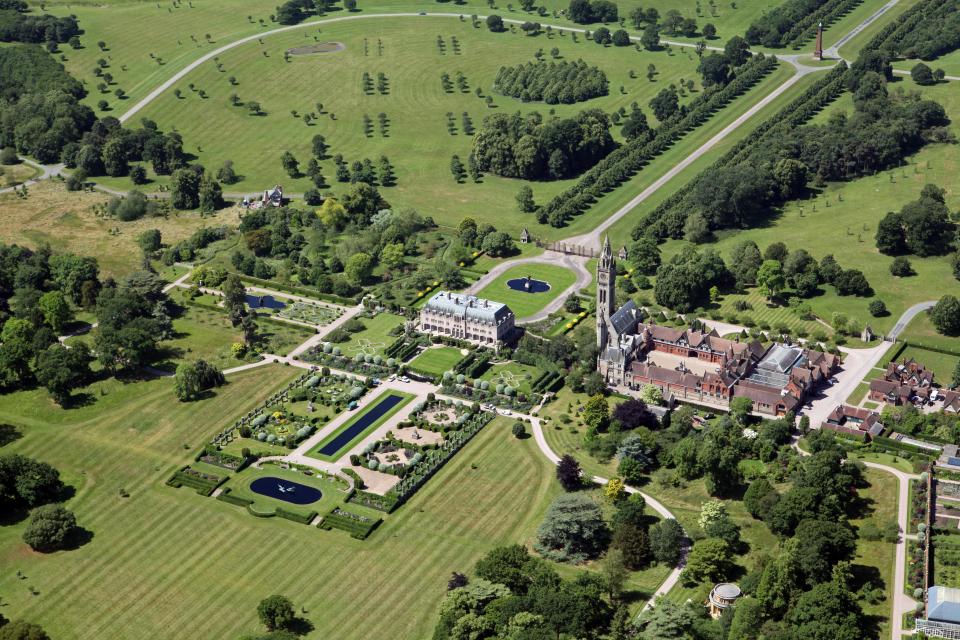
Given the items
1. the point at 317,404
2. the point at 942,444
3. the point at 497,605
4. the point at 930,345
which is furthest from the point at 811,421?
the point at 317,404

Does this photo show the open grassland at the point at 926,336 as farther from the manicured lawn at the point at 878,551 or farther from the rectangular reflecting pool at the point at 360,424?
the rectangular reflecting pool at the point at 360,424

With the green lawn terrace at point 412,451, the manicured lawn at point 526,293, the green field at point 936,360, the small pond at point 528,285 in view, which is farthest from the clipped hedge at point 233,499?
the green field at point 936,360

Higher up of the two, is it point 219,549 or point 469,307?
point 469,307

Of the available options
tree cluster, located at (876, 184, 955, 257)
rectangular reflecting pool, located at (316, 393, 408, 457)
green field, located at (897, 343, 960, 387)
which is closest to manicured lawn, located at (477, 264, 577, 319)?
rectangular reflecting pool, located at (316, 393, 408, 457)

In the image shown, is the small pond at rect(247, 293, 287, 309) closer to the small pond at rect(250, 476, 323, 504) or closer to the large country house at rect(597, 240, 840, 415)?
the small pond at rect(250, 476, 323, 504)

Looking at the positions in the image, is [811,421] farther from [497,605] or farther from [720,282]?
[497,605]

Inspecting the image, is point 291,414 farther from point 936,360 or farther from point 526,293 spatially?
point 936,360

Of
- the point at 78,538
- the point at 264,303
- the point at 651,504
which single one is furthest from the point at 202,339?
the point at 651,504
